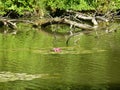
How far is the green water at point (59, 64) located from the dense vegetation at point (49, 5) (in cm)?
2040

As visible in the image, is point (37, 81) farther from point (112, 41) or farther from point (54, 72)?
point (112, 41)

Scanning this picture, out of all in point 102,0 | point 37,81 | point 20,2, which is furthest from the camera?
point 102,0

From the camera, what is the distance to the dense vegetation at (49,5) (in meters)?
58.4

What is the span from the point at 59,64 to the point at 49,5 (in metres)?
39.7

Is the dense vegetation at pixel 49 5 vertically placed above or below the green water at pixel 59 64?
above

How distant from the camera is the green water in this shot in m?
20.8

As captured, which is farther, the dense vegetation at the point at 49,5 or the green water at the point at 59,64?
Result: the dense vegetation at the point at 49,5

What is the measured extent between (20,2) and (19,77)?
39.1 m

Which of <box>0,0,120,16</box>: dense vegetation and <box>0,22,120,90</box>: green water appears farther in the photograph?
<box>0,0,120,16</box>: dense vegetation

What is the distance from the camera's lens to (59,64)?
26047 millimetres

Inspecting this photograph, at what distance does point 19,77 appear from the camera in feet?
72.5

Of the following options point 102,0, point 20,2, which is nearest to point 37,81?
point 20,2

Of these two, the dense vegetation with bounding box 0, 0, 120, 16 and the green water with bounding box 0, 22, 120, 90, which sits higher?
the dense vegetation with bounding box 0, 0, 120, 16

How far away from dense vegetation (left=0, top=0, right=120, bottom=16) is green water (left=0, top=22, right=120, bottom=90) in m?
20.4
